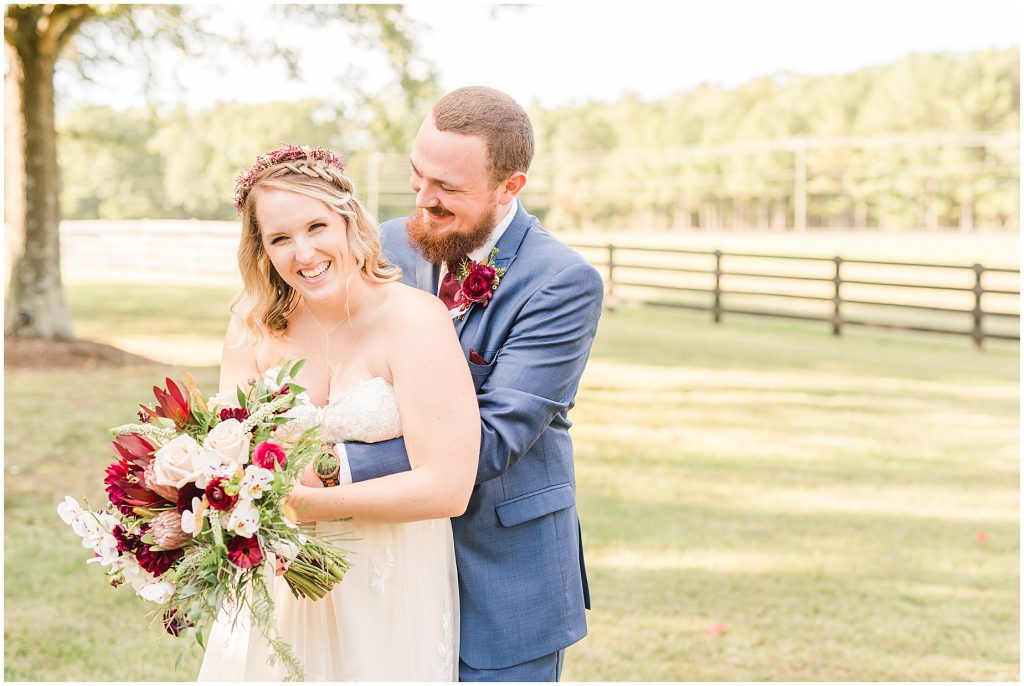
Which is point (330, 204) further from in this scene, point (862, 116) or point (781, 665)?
point (862, 116)

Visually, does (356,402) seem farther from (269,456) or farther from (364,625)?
(364,625)

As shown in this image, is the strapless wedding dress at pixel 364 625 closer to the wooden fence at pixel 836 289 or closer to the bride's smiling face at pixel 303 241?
the bride's smiling face at pixel 303 241

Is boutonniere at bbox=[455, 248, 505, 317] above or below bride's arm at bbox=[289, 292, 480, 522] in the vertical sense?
above

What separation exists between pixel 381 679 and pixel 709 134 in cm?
9029

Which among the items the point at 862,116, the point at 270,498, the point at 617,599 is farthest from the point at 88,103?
the point at 862,116

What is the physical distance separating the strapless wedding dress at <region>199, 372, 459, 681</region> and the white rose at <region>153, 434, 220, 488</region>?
61 cm

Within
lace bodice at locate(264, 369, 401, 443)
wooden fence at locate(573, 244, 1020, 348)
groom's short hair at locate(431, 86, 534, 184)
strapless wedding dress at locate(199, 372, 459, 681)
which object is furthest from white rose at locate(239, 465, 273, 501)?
wooden fence at locate(573, 244, 1020, 348)

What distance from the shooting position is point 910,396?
520 inches

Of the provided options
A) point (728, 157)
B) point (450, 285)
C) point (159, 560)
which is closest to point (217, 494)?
point (159, 560)

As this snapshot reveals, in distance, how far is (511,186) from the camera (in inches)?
122

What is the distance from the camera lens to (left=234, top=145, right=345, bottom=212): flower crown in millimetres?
2762

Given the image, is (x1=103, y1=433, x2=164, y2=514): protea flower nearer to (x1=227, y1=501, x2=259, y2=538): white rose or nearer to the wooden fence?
(x1=227, y1=501, x2=259, y2=538): white rose

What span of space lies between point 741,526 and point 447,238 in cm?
542

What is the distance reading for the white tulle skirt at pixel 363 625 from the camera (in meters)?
2.82
